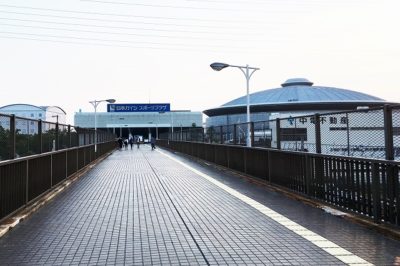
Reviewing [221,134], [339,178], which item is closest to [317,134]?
[339,178]

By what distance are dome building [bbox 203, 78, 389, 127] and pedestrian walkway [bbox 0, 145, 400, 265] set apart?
94.4 m

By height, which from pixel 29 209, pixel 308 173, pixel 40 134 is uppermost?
pixel 40 134

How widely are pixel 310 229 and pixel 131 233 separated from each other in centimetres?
272

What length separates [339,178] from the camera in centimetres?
868

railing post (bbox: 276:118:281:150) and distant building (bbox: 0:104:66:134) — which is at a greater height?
distant building (bbox: 0:104:66:134)

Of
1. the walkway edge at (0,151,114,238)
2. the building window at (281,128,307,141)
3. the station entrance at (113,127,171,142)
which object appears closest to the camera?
the walkway edge at (0,151,114,238)

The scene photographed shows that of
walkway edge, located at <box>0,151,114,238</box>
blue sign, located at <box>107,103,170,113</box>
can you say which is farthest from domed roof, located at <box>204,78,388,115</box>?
walkway edge, located at <box>0,151,114,238</box>

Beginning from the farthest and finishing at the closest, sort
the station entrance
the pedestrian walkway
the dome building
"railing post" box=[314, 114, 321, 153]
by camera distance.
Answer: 1. the station entrance
2. the dome building
3. "railing post" box=[314, 114, 321, 153]
4. the pedestrian walkway

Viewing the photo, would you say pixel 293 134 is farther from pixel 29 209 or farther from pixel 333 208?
pixel 29 209

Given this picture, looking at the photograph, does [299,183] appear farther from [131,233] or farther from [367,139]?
[131,233]

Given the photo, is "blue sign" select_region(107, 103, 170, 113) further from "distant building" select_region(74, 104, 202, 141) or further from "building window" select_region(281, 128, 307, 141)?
"distant building" select_region(74, 104, 202, 141)

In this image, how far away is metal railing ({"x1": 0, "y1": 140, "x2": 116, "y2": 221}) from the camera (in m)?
7.72

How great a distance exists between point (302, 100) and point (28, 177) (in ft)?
343

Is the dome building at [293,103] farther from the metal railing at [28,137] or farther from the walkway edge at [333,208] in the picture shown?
the metal railing at [28,137]
